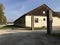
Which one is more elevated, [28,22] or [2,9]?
[2,9]

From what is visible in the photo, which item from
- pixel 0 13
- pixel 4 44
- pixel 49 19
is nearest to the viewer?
pixel 4 44

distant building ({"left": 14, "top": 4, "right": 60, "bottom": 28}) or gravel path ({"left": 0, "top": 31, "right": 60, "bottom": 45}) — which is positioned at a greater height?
distant building ({"left": 14, "top": 4, "right": 60, "bottom": 28})

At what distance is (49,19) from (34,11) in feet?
90.3

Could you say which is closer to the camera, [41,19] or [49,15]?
[49,15]

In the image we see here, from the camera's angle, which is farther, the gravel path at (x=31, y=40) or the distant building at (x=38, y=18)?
the distant building at (x=38, y=18)

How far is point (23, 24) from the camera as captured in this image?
161 ft

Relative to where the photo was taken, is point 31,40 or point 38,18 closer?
point 31,40

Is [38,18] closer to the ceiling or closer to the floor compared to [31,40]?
closer to the ceiling

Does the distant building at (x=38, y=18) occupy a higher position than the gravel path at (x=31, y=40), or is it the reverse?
the distant building at (x=38, y=18)

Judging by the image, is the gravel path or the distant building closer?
the gravel path

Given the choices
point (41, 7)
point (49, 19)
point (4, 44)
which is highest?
point (41, 7)

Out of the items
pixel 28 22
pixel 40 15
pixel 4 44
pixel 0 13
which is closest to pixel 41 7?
pixel 40 15

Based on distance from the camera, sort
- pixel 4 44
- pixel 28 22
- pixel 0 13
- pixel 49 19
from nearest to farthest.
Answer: pixel 4 44, pixel 49 19, pixel 28 22, pixel 0 13

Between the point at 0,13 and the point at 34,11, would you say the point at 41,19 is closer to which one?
the point at 34,11
